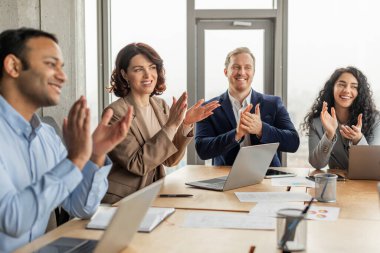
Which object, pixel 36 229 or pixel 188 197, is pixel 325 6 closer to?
pixel 188 197

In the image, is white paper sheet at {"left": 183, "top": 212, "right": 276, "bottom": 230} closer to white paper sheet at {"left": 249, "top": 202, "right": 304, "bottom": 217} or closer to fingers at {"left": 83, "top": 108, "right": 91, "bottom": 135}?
white paper sheet at {"left": 249, "top": 202, "right": 304, "bottom": 217}

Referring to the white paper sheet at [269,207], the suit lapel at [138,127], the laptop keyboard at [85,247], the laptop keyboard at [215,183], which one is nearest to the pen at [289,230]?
the white paper sheet at [269,207]

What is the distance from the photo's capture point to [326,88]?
3.66m

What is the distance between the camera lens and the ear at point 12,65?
68.0 inches

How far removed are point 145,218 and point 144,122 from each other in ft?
3.56

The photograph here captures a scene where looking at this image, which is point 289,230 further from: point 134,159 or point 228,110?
point 228,110

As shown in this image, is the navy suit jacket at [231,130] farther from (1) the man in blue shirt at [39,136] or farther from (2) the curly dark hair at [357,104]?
(1) the man in blue shirt at [39,136]

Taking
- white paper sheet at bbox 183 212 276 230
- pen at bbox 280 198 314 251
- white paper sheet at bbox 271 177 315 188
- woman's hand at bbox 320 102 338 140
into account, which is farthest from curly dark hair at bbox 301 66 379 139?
pen at bbox 280 198 314 251

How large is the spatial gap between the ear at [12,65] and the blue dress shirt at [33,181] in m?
0.10

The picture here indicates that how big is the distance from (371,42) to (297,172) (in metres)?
1.90

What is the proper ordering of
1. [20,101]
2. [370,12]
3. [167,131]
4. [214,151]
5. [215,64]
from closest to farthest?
1. [20,101]
2. [167,131]
3. [214,151]
4. [370,12]
5. [215,64]

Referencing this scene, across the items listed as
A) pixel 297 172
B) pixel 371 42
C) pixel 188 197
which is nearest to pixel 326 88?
pixel 297 172

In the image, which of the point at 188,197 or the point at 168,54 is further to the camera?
the point at 168,54

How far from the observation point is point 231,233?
179 cm
